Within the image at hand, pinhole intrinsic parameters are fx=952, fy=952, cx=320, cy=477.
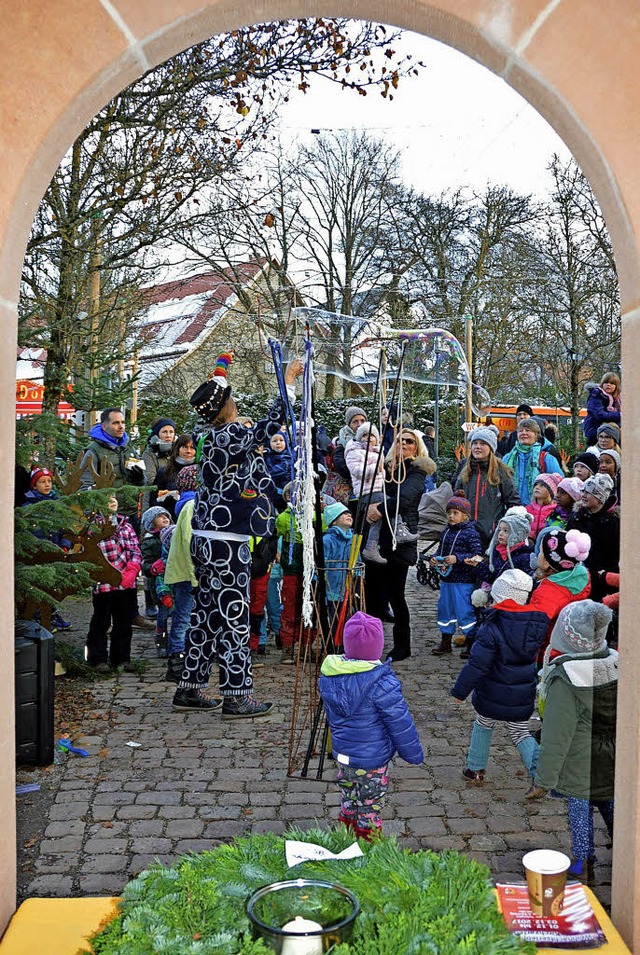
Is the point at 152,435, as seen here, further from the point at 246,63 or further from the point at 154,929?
the point at 154,929

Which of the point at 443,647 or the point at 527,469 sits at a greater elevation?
the point at 527,469

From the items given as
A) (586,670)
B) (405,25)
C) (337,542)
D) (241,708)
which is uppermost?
(405,25)

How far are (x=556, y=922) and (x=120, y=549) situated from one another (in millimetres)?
5279

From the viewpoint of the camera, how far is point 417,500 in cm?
888

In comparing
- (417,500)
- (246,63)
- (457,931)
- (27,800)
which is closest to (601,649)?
(457,931)

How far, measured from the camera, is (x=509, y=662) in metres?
5.26

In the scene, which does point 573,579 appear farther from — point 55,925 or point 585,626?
point 55,925

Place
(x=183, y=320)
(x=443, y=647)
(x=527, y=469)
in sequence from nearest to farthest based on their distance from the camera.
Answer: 1. (x=443, y=647)
2. (x=527, y=469)
3. (x=183, y=320)

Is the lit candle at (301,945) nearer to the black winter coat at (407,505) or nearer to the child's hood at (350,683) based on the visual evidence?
the child's hood at (350,683)

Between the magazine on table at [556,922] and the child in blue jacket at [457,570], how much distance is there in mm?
5091

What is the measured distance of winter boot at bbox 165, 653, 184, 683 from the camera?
749cm

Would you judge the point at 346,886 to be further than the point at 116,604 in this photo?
No

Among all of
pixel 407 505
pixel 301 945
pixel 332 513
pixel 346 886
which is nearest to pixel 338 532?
pixel 332 513

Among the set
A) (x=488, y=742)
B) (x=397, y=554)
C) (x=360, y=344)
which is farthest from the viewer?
(x=397, y=554)
